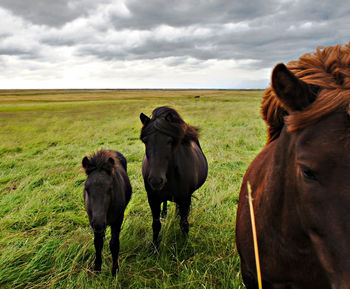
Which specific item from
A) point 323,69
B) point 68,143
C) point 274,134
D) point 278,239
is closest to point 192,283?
point 278,239

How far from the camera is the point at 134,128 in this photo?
1622 centimetres

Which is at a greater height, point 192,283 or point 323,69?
point 323,69

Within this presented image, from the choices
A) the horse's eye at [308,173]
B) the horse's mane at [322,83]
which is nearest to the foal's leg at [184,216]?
the horse's mane at [322,83]

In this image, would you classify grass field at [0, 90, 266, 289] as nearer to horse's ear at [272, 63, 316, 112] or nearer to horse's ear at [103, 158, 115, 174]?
horse's ear at [103, 158, 115, 174]

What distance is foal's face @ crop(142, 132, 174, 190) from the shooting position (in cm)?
310

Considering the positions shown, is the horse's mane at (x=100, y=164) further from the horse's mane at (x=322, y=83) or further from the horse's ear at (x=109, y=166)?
the horse's mane at (x=322, y=83)

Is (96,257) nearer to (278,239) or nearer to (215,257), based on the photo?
(215,257)

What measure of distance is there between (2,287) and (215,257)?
2.73 metres

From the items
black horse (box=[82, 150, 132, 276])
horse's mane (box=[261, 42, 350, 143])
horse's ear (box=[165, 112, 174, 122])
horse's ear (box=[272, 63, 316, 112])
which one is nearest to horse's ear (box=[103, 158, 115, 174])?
black horse (box=[82, 150, 132, 276])

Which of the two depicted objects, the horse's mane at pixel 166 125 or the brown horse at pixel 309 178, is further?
the horse's mane at pixel 166 125

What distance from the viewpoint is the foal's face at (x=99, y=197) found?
2.90 meters

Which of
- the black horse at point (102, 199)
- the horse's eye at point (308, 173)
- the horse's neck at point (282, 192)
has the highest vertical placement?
the horse's eye at point (308, 173)

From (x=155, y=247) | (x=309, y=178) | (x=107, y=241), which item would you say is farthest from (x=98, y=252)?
(x=309, y=178)

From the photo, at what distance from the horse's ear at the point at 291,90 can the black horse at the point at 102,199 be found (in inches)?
102
